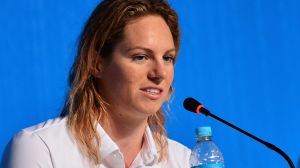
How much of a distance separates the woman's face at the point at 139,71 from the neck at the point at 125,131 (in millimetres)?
25

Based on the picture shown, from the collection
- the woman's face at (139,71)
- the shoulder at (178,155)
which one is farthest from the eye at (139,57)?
the shoulder at (178,155)

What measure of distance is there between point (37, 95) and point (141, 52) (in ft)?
0.95

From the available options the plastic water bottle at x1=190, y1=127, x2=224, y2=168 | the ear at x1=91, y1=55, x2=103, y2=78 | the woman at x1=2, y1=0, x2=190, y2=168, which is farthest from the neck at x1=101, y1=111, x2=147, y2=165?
the plastic water bottle at x1=190, y1=127, x2=224, y2=168

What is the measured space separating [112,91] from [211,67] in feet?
1.75

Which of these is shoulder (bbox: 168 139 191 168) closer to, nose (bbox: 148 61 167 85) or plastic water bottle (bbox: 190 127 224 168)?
plastic water bottle (bbox: 190 127 224 168)

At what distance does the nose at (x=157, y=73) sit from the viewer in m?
1.29

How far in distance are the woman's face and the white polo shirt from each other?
10cm

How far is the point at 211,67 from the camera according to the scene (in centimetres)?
178

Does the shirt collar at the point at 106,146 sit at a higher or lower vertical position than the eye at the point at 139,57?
lower

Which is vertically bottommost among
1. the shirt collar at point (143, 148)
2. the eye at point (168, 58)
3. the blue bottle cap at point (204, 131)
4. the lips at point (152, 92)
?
the shirt collar at point (143, 148)

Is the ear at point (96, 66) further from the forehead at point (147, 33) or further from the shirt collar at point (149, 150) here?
the shirt collar at point (149, 150)

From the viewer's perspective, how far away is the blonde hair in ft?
4.34

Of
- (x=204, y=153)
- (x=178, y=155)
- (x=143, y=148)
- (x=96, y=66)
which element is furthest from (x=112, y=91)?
(x=204, y=153)

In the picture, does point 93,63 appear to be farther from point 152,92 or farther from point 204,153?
point 204,153
